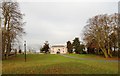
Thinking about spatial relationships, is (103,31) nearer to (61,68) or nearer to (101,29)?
(101,29)

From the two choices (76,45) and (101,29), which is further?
(76,45)

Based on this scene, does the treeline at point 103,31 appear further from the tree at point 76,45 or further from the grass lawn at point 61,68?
the tree at point 76,45

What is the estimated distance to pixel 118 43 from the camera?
5441 cm

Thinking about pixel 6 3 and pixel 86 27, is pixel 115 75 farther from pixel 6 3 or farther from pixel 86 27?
pixel 86 27

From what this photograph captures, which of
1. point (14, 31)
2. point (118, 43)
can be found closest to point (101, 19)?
point (118, 43)

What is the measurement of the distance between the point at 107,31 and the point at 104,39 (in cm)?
224

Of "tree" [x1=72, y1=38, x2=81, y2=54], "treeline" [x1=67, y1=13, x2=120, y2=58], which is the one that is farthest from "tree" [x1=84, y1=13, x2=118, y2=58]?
"tree" [x1=72, y1=38, x2=81, y2=54]

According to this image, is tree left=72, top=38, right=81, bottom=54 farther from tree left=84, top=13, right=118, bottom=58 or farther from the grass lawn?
the grass lawn

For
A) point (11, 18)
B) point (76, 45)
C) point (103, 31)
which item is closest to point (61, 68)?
point (11, 18)

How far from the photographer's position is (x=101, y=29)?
56562mm

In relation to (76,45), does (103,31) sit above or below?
above

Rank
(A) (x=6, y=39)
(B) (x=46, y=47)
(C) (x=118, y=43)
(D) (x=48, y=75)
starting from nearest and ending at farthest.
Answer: (D) (x=48, y=75) → (A) (x=6, y=39) → (C) (x=118, y=43) → (B) (x=46, y=47)

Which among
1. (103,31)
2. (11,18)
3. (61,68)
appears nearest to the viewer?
(61,68)

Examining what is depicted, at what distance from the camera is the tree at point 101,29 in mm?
55969
